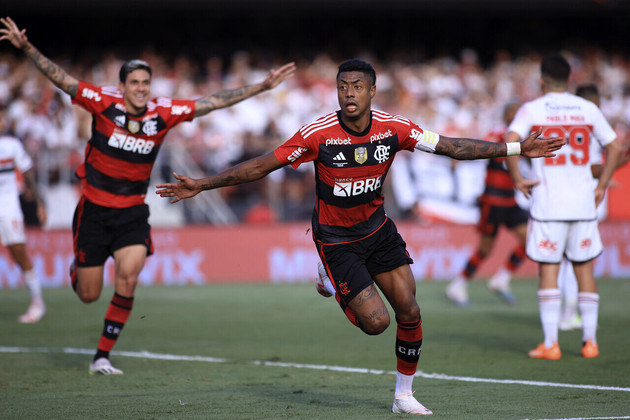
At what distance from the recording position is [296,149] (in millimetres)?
6031

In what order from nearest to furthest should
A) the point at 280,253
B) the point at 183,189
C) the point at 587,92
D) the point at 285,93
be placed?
the point at 183,189, the point at 587,92, the point at 280,253, the point at 285,93

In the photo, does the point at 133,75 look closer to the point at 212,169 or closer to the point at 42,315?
the point at 42,315

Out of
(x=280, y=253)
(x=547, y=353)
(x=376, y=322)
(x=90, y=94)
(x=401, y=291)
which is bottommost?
(x=547, y=353)

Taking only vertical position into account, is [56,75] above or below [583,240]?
above

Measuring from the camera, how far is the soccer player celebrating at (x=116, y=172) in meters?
8.04

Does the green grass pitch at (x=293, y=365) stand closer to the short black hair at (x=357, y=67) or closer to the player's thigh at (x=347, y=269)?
the player's thigh at (x=347, y=269)

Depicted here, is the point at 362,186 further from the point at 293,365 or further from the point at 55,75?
the point at 55,75

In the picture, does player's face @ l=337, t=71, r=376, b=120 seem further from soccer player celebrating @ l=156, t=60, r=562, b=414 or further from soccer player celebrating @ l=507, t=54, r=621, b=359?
soccer player celebrating @ l=507, t=54, r=621, b=359

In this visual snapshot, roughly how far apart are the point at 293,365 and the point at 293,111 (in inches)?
472

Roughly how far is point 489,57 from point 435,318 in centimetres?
1509

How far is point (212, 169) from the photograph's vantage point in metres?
16.4

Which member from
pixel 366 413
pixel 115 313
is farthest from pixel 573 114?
A: pixel 115 313

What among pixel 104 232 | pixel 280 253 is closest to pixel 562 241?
pixel 104 232

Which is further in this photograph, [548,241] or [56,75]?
[548,241]
